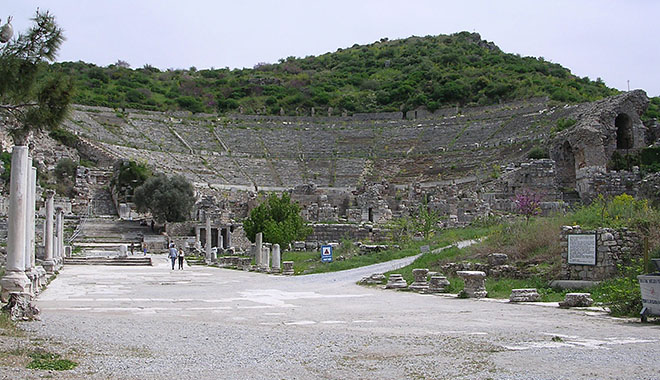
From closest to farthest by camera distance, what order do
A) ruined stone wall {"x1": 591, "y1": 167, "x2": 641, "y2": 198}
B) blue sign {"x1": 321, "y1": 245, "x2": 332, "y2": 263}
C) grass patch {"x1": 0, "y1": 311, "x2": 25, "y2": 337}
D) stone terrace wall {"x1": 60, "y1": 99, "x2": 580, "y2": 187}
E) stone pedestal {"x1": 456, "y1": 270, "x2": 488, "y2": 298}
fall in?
grass patch {"x1": 0, "y1": 311, "x2": 25, "y2": 337} < stone pedestal {"x1": 456, "y1": 270, "x2": 488, "y2": 298} < blue sign {"x1": 321, "y1": 245, "x2": 332, "y2": 263} < ruined stone wall {"x1": 591, "y1": 167, "x2": 641, "y2": 198} < stone terrace wall {"x1": 60, "y1": 99, "x2": 580, "y2": 187}

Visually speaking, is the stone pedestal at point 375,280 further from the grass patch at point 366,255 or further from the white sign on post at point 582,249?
the white sign on post at point 582,249

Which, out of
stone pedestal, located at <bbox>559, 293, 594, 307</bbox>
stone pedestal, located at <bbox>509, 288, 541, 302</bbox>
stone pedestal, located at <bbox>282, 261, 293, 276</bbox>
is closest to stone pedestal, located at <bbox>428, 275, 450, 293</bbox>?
stone pedestal, located at <bbox>509, 288, 541, 302</bbox>

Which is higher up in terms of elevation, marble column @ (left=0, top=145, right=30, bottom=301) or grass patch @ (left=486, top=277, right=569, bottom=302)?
marble column @ (left=0, top=145, right=30, bottom=301)

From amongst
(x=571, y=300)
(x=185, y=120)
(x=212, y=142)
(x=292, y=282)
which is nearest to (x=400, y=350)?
(x=571, y=300)

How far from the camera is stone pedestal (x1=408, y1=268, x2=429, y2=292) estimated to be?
15953 millimetres

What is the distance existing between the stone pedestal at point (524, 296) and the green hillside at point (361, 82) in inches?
2418

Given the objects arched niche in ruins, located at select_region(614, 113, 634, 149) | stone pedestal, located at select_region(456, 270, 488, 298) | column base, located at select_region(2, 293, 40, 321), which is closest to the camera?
column base, located at select_region(2, 293, 40, 321)

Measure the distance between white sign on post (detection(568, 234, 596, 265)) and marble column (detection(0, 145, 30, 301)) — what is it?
10506mm

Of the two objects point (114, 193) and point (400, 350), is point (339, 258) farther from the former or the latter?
point (114, 193)

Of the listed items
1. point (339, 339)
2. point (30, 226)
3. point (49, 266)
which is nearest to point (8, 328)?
point (339, 339)

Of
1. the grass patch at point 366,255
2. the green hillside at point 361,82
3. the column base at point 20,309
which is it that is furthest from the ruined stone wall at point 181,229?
the green hillside at point 361,82

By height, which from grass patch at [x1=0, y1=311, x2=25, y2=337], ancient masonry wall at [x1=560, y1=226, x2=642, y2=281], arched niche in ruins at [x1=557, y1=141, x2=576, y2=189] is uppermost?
arched niche in ruins at [x1=557, y1=141, x2=576, y2=189]

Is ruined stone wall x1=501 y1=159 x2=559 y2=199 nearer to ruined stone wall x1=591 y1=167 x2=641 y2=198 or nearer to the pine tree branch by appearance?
ruined stone wall x1=591 y1=167 x2=641 y2=198

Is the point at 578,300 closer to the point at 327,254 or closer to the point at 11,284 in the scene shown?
the point at 11,284
